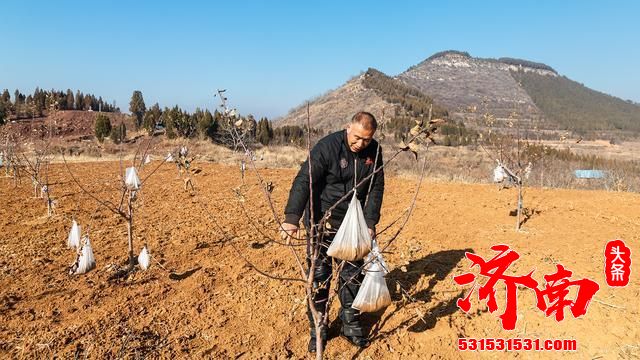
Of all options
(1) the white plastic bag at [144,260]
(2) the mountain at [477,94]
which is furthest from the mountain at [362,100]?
(1) the white plastic bag at [144,260]

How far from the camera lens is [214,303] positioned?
3.45m

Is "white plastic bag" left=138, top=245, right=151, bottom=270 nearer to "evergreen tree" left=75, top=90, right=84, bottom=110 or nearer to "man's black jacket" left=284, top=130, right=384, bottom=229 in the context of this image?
"man's black jacket" left=284, top=130, right=384, bottom=229

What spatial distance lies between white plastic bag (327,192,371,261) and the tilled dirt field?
0.33 metres

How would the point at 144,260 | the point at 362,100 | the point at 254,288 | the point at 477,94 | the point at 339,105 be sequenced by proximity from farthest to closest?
the point at 477,94, the point at 339,105, the point at 362,100, the point at 144,260, the point at 254,288

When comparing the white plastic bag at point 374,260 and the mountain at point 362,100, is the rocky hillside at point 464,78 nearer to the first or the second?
the mountain at point 362,100

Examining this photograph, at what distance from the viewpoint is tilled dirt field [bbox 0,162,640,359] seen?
2844mm

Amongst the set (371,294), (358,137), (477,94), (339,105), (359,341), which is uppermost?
(477,94)

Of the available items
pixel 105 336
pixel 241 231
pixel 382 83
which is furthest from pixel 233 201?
pixel 382 83

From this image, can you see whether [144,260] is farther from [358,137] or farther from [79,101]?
[79,101]

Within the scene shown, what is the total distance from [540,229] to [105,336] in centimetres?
478

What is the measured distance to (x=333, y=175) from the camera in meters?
2.61

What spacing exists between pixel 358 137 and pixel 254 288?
1.93 meters

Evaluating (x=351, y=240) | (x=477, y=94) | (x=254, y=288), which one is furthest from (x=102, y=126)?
(x=477, y=94)

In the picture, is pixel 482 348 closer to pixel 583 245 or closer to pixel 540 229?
pixel 583 245
